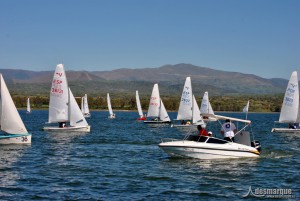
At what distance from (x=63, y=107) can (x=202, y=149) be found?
31.9m

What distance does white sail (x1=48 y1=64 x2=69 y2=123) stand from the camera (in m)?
64.1

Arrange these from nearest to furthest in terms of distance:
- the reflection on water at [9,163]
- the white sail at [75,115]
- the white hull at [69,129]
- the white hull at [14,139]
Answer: the reflection on water at [9,163] < the white hull at [14,139] < the white hull at [69,129] < the white sail at [75,115]

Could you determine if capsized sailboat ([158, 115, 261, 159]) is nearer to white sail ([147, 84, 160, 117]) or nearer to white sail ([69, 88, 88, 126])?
white sail ([69, 88, 88, 126])

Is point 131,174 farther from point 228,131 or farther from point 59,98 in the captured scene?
point 59,98

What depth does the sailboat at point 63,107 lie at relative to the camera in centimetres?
6353

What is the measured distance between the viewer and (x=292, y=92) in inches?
2886

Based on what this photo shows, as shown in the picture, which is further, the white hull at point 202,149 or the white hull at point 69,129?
the white hull at point 69,129

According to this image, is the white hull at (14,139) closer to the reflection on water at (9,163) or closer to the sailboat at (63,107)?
the reflection on water at (9,163)

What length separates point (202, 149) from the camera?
36094 mm

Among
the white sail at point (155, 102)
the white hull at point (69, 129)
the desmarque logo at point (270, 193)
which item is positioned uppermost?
the white sail at point (155, 102)

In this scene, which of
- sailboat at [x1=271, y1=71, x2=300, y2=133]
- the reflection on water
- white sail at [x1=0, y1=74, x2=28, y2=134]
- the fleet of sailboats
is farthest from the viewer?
sailboat at [x1=271, y1=71, x2=300, y2=133]

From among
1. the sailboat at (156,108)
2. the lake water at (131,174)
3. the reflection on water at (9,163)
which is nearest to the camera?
the lake water at (131,174)

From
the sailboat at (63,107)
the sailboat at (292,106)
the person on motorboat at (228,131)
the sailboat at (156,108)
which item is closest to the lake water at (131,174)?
the person on motorboat at (228,131)

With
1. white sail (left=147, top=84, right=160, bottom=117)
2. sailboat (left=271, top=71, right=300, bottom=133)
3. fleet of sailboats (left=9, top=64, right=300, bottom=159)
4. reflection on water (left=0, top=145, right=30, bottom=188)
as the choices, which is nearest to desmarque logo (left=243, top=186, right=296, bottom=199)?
fleet of sailboats (left=9, top=64, right=300, bottom=159)
